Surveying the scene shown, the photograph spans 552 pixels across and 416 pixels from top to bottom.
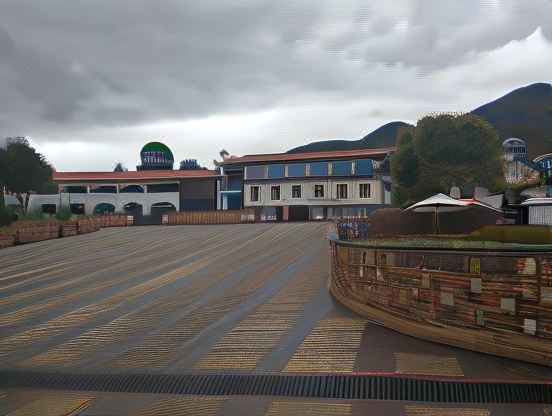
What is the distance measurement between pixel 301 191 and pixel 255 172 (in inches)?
245

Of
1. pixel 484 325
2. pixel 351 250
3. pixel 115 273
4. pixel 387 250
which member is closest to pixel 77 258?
pixel 115 273

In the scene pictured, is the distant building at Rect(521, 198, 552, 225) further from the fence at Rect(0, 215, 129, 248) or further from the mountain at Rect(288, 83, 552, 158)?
the mountain at Rect(288, 83, 552, 158)

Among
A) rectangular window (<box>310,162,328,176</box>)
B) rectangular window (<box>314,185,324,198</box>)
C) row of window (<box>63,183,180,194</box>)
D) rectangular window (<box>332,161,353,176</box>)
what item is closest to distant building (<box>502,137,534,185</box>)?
rectangular window (<box>332,161,353,176</box>)

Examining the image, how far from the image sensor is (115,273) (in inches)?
731

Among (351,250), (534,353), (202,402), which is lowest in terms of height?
(202,402)

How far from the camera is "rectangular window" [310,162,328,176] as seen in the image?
181 feet

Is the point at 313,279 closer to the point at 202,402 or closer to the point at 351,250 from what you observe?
the point at 351,250

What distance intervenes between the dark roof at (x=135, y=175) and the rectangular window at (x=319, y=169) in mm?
12216

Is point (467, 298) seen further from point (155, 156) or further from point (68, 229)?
point (155, 156)

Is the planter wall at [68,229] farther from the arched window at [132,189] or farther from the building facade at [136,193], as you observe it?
the arched window at [132,189]

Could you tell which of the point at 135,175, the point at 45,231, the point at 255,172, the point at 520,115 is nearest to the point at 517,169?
the point at 255,172

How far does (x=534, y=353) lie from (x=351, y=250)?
4.55 m

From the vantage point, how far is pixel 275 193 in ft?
189

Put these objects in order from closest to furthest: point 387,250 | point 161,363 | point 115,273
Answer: point 161,363 < point 387,250 < point 115,273
